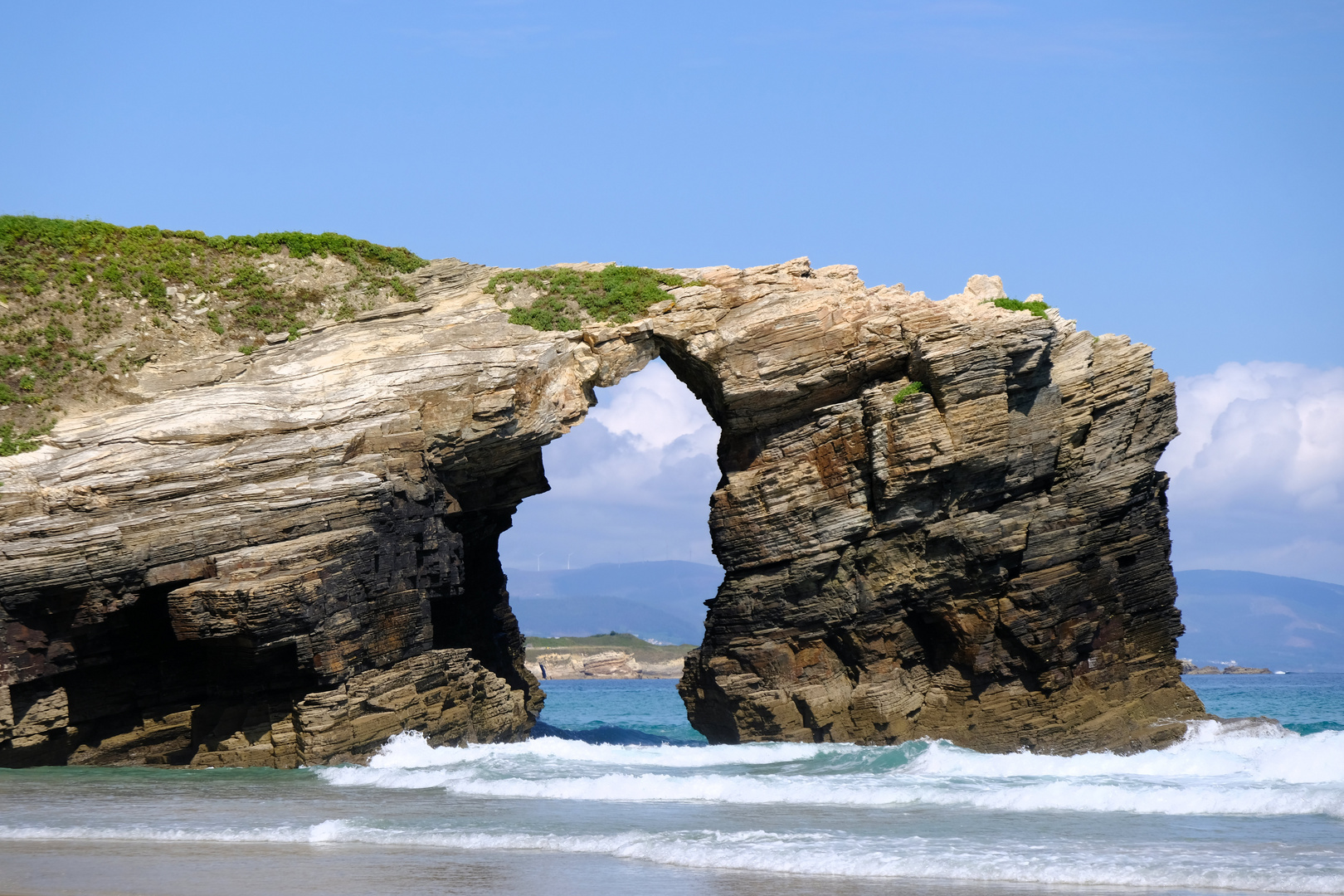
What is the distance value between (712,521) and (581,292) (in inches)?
273

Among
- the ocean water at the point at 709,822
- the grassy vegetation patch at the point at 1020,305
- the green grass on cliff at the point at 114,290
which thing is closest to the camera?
the ocean water at the point at 709,822

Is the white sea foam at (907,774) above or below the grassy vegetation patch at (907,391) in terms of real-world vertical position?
below

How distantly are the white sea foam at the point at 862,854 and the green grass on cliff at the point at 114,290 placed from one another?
13370 millimetres

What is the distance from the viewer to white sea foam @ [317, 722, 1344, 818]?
21.7m

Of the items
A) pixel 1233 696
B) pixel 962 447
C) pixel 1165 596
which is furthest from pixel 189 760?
pixel 1233 696

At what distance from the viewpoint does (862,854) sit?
646 inches

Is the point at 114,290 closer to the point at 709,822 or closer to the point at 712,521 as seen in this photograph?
the point at 712,521

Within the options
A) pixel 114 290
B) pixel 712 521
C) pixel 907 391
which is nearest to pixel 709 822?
pixel 712 521

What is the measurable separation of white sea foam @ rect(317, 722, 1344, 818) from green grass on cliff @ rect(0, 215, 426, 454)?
37.2 feet

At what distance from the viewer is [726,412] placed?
102 feet

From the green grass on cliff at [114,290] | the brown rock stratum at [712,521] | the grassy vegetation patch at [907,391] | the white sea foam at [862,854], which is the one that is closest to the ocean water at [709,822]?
the white sea foam at [862,854]

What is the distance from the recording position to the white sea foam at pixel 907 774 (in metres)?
21.7

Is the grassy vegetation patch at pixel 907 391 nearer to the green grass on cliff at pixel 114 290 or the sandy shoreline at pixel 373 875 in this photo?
the green grass on cliff at pixel 114 290

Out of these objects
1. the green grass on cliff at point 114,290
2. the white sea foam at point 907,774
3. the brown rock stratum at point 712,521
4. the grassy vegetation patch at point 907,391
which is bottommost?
the white sea foam at point 907,774
